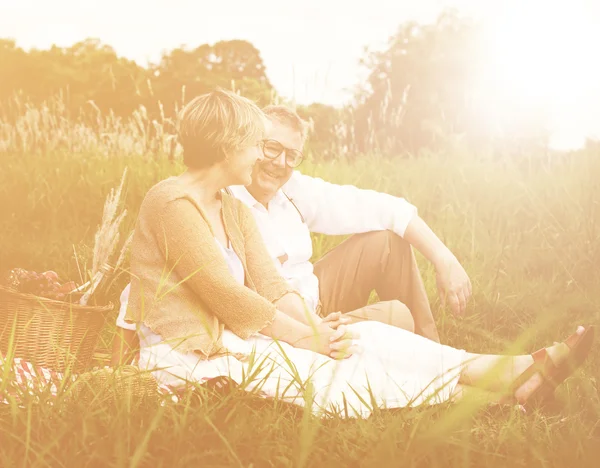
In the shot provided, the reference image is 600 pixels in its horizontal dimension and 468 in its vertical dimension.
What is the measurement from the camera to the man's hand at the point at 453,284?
8.23ft

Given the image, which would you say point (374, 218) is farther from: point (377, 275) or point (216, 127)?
point (216, 127)

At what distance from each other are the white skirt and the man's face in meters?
0.62

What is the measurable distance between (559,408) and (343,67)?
1542 mm

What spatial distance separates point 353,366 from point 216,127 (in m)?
0.76

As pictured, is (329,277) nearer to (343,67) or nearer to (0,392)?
(343,67)

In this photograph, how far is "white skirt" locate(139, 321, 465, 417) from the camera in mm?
1852

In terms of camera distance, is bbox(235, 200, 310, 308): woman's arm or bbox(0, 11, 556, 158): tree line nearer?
bbox(235, 200, 310, 308): woman's arm

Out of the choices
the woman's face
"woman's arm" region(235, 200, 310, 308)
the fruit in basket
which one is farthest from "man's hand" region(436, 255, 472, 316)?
the fruit in basket

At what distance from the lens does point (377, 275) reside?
2664mm

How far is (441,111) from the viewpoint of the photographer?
3.06 meters

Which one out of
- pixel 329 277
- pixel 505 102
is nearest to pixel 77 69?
pixel 329 277

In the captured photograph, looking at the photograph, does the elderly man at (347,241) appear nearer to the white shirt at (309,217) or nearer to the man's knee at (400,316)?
the white shirt at (309,217)

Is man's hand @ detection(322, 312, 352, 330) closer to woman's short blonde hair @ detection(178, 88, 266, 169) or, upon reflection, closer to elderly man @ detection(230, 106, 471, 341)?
elderly man @ detection(230, 106, 471, 341)

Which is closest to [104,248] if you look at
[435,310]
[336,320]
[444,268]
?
[336,320]
